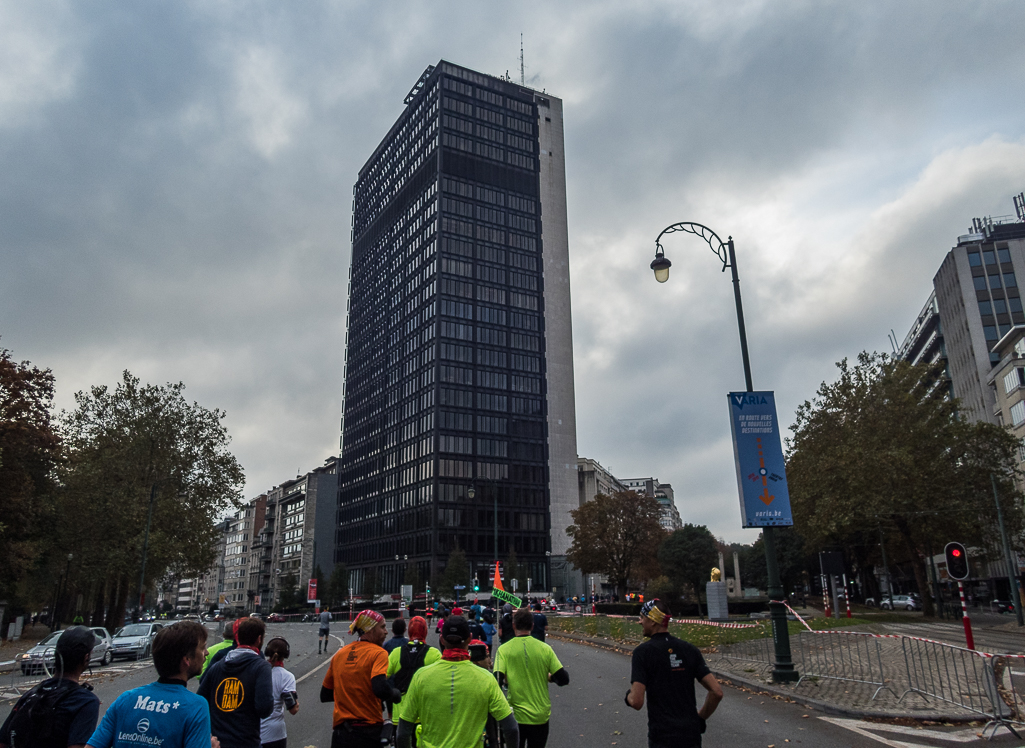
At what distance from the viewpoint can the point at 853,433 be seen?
4369 cm

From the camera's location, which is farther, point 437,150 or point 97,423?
point 437,150

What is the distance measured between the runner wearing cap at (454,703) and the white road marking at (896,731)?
7290 mm

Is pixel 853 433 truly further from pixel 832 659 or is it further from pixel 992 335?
pixel 992 335

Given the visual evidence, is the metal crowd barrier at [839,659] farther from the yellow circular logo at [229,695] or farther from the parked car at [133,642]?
the parked car at [133,642]

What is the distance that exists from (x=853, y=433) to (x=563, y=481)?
66345 mm

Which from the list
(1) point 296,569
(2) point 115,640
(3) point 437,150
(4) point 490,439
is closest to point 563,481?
(4) point 490,439

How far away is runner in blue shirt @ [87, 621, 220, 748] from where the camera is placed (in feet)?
12.2

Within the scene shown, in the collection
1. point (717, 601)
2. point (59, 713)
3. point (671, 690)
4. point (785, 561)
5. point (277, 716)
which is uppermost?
point (785, 561)

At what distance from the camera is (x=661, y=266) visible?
18188 millimetres

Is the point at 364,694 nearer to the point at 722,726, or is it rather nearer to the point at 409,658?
the point at 409,658

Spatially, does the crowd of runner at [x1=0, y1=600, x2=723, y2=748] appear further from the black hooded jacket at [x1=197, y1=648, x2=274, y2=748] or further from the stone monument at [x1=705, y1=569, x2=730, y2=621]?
the stone monument at [x1=705, y1=569, x2=730, y2=621]

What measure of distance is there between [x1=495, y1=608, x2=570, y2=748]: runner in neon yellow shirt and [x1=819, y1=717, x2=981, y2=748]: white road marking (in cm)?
554

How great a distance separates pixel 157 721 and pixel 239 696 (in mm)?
1869

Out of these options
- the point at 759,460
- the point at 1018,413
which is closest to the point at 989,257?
the point at 1018,413
